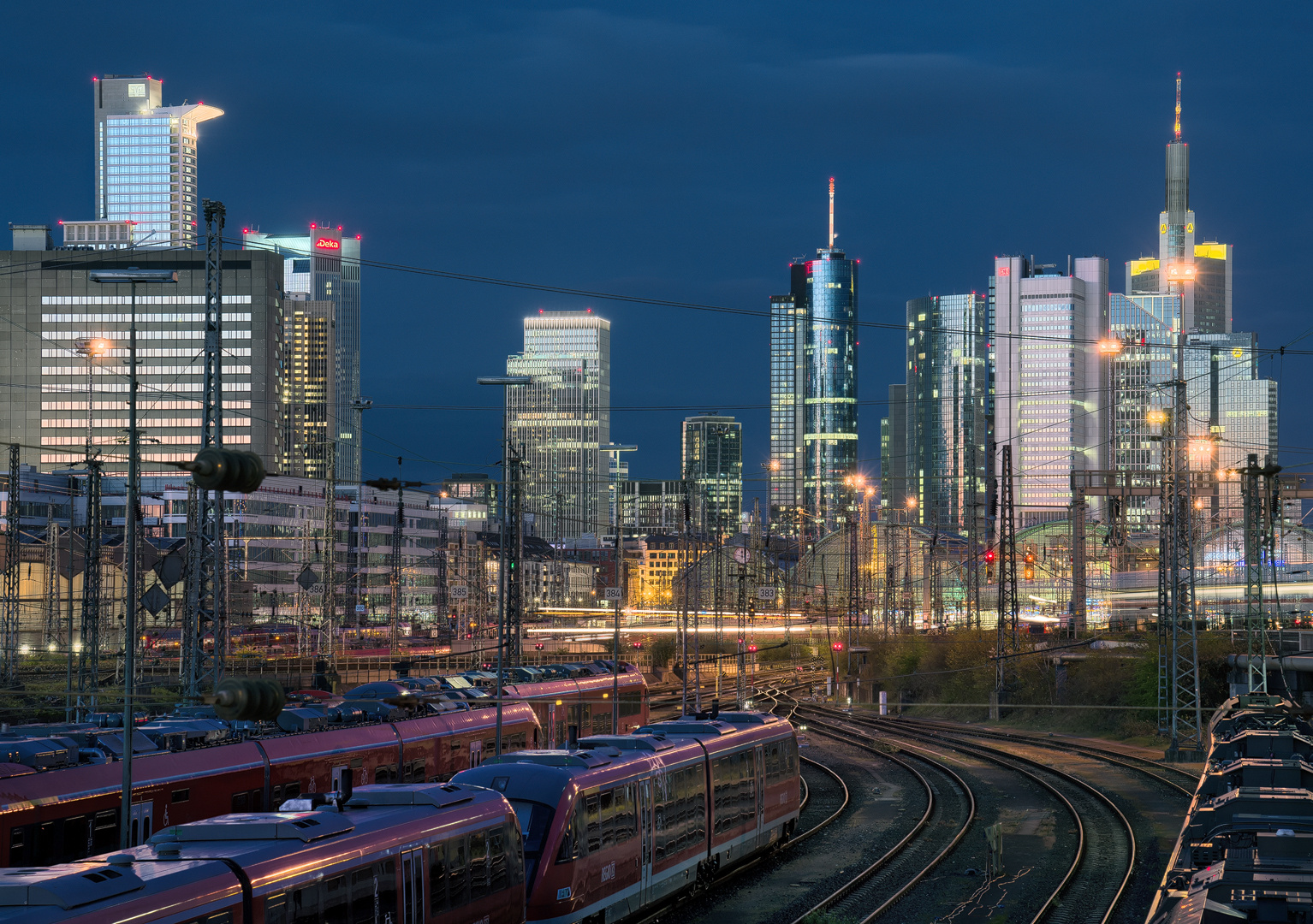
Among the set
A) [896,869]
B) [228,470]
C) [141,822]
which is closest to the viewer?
[228,470]

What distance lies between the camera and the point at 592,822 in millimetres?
20766

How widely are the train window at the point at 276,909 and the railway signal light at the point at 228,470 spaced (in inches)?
162

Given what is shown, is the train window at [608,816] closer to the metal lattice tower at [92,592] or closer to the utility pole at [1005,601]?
the metal lattice tower at [92,592]

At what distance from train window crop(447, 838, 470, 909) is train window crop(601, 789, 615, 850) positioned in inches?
185

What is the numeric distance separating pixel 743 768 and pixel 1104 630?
5360cm

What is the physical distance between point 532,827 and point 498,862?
7.13ft

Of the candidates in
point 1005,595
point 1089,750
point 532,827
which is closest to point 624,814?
point 532,827

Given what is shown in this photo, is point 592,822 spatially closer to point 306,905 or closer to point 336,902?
point 336,902

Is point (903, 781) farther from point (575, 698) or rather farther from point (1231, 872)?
point (1231, 872)

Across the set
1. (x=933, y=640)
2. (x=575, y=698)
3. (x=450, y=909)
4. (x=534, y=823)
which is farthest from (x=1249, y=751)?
(x=933, y=640)

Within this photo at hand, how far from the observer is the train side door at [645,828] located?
2266 cm

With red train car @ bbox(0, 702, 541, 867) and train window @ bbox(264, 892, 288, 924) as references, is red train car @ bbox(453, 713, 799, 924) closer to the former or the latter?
red train car @ bbox(0, 702, 541, 867)

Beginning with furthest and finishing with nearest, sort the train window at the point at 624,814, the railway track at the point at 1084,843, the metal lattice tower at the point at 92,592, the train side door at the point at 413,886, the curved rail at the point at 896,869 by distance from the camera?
1. the metal lattice tower at the point at 92,592
2. the curved rail at the point at 896,869
3. the railway track at the point at 1084,843
4. the train window at the point at 624,814
5. the train side door at the point at 413,886

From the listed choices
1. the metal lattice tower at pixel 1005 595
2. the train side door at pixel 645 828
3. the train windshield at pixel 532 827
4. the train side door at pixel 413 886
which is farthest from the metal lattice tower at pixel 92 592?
the metal lattice tower at pixel 1005 595
